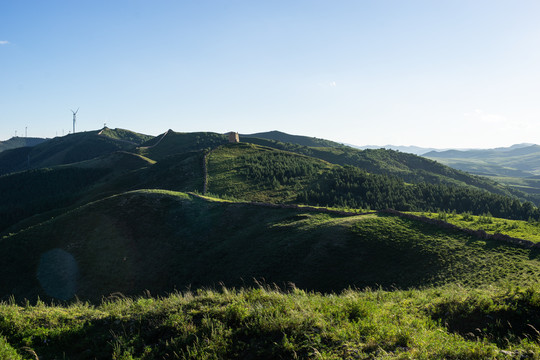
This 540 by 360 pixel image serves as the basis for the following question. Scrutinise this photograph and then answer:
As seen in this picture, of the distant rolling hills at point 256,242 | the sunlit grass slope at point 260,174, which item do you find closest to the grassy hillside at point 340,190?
the sunlit grass slope at point 260,174

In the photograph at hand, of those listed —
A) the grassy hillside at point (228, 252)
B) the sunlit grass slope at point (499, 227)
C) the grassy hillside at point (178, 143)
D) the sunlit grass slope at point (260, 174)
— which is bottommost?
the grassy hillside at point (228, 252)

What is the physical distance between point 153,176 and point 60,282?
52.4m

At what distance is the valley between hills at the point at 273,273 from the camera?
9.44m

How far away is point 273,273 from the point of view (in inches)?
1045

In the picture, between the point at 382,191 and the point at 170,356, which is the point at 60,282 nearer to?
the point at 170,356

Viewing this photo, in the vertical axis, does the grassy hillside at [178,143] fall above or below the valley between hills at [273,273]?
above

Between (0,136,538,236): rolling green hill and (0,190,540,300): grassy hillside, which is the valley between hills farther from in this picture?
(0,136,538,236): rolling green hill

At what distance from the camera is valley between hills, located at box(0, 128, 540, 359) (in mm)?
9438

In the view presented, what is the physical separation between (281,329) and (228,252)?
23173mm

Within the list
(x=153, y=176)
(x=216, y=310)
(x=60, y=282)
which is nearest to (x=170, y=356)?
(x=216, y=310)

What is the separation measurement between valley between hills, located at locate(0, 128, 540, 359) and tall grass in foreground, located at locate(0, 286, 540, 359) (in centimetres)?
6

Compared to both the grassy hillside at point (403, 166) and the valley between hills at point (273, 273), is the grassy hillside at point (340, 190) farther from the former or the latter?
the grassy hillside at point (403, 166)

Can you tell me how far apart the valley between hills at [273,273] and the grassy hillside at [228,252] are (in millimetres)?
155

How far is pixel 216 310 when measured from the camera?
10797mm
